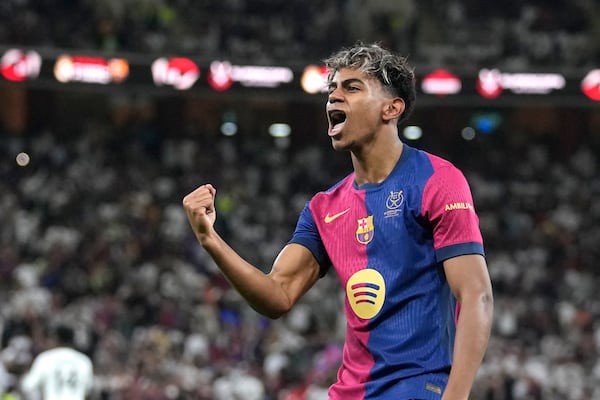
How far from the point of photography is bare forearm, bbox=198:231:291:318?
3.50 meters

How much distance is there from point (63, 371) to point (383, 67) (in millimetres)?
5471

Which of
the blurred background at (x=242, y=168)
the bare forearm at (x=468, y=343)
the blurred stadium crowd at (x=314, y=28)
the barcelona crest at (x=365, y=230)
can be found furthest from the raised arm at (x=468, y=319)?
the blurred stadium crowd at (x=314, y=28)

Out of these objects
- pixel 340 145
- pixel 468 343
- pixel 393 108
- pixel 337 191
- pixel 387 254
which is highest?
pixel 393 108

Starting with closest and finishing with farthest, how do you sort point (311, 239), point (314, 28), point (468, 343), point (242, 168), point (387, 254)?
point (468, 343) < point (387, 254) < point (311, 239) < point (242, 168) < point (314, 28)

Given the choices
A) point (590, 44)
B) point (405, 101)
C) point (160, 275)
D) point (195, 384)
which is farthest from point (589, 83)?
point (405, 101)

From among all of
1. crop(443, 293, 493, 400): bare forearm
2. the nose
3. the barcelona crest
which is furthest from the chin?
crop(443, 293, 493, 400): bare forearm

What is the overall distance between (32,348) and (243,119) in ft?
38.2

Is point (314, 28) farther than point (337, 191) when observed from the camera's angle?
Yes

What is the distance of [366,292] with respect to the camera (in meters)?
3.46

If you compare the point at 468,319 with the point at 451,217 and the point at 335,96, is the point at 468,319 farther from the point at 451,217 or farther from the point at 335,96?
the point at 335,96

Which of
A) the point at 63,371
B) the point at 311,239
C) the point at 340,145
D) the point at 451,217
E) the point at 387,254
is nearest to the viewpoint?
the point at 451,217

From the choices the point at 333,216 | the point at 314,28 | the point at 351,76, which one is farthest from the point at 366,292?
the point at 314,28

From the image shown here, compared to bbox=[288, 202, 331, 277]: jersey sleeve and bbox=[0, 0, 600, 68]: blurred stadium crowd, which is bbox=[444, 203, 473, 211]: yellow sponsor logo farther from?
bbox=[0, 0, 600, 68]: blurred stadium crowd

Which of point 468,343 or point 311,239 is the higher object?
point 311,239
